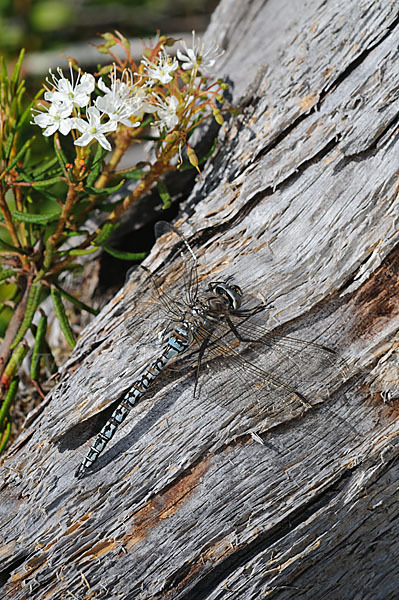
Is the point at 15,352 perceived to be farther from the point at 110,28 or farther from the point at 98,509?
the point at 110,28

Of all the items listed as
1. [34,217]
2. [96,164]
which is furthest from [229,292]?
[34,217]

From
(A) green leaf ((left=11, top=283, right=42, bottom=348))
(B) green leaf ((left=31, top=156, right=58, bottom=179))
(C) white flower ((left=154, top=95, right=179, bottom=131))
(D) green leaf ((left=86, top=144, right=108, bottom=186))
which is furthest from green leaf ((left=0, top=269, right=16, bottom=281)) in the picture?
(C) white flower ((left=154, top=95, right=179, bottom=131))

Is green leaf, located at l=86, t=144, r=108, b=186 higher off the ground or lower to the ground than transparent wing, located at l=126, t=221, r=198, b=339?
higher

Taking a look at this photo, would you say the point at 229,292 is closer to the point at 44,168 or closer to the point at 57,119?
the point at 57,119

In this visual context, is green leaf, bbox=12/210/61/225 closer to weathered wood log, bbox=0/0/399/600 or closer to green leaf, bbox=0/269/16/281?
green leaf, bbox=0/269/16/281

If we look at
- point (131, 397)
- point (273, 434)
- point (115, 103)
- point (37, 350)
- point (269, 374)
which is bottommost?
point (273, 434)

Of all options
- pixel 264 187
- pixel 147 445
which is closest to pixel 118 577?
pixel 147 445

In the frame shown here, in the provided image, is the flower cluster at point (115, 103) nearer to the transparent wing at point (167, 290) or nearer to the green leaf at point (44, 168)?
the green leaf at point (44, 168)
